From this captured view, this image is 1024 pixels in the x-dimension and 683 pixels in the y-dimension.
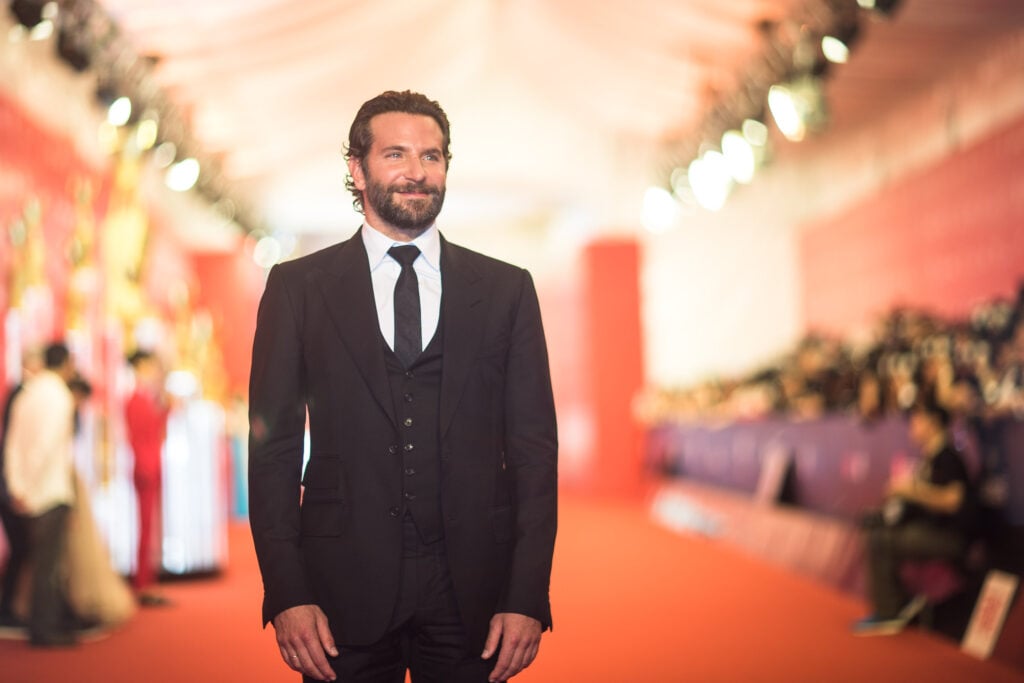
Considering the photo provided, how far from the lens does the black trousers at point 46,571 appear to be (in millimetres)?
5020

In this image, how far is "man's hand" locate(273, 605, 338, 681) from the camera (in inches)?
63.4

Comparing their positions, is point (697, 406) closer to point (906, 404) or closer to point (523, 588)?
point (906, 404)

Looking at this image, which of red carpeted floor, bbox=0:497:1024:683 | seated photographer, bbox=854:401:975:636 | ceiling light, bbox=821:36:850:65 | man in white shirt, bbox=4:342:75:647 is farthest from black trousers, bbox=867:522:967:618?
man in white shirt, bbox=4:342:75:647

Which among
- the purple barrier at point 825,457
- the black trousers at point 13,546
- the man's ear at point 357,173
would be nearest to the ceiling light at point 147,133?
the black trousers at point 13,546

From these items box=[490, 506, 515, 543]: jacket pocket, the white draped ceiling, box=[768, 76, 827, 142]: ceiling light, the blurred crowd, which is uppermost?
the white draped ceiling

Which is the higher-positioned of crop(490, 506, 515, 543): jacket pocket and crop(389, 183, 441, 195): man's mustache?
crop(389, 183, 441, 195): man's mustache

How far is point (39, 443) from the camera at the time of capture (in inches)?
196

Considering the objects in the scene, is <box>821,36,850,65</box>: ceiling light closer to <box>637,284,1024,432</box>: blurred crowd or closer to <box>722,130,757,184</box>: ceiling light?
<box>637,284,1024,432</box>: blurred crowd

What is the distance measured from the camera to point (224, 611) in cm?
573

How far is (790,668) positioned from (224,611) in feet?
9.32

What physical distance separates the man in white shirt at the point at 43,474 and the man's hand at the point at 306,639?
148 inches

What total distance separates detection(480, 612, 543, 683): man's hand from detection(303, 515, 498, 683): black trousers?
0.02 m

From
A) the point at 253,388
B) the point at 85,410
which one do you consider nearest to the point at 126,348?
the point at 85,410

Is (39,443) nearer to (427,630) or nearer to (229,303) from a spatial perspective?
(427,630)
